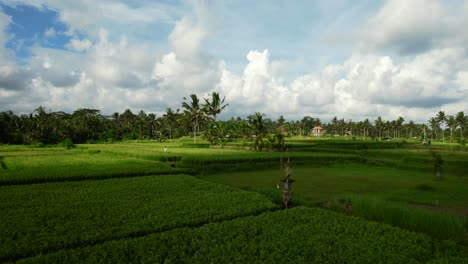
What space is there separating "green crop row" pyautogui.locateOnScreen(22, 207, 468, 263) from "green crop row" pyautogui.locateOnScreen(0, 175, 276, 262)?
951 mm

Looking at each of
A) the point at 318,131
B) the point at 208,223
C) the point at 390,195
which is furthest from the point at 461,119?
the point at 208,223

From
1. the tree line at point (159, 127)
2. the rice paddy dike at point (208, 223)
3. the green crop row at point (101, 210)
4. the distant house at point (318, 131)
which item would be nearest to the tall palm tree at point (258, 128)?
the tree line at point (159, 127)

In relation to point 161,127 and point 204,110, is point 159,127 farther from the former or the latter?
point 204,110

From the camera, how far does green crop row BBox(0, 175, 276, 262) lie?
9.46m

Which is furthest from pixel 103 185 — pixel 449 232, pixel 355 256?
pixel 449 232

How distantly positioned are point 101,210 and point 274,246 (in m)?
7.61

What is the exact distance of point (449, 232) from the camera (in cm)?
1130

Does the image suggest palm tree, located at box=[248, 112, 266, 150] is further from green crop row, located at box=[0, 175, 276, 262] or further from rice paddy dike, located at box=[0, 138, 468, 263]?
green crop row, located at box=[0, 175, 276, 262]

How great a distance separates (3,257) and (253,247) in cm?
697

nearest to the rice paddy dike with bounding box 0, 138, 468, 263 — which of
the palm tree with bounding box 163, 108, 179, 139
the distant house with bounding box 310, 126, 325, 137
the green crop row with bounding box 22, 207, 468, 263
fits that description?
the green crop row with bounding box 22, 207, 468, 263

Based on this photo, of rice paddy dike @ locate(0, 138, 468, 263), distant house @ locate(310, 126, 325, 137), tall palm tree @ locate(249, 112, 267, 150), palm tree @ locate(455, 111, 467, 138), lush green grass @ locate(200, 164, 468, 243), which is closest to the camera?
rice paddy dike @ locate(0, 138, 468, 263)

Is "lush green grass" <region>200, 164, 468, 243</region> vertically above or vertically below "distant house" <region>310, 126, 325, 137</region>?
below

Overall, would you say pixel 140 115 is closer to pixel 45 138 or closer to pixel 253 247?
pixel 45 138

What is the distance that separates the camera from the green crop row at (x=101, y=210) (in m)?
9.46
